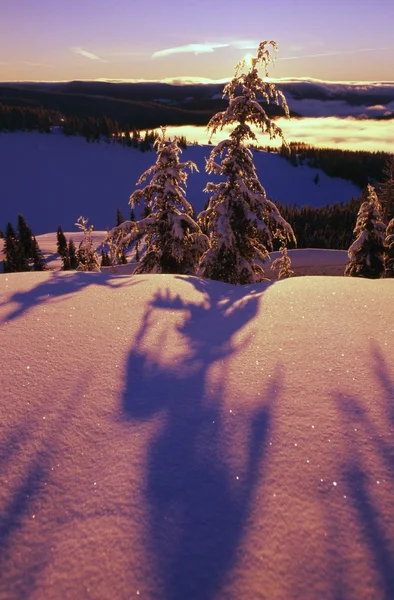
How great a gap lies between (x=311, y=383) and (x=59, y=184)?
418 feet

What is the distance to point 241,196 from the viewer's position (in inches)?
458

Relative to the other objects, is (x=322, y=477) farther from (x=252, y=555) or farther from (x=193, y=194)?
(x=193, y=194)

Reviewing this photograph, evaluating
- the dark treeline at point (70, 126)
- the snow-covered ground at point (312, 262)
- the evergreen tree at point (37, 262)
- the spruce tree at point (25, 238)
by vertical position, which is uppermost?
the dark treeline at point (70, 126)

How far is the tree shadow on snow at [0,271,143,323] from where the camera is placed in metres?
4.94

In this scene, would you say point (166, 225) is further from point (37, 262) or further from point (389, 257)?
point (37, 262)

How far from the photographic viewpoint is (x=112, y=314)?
4.76m

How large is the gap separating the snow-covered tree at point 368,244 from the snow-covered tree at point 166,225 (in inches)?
459

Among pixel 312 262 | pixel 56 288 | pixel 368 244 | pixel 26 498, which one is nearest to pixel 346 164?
pixel 312 262

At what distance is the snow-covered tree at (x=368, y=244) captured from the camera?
66.3 ft

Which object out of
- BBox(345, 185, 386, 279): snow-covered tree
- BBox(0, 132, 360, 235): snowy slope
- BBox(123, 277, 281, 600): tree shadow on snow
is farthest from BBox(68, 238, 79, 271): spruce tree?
BBox(123, 277, 281, 600): tree shadow on snow

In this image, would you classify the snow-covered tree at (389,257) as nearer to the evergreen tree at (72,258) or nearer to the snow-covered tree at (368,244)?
the snow-covered tree at (368,244)

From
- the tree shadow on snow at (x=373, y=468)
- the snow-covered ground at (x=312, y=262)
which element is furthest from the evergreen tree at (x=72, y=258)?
the tree shadow on snow at (x=373, y=468)

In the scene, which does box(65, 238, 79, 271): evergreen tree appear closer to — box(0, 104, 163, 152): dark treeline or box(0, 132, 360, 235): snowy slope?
box(0, 132, 360, 235): snowy slope

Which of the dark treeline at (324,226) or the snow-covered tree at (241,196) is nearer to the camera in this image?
the snow-covered tree at (241,196)
